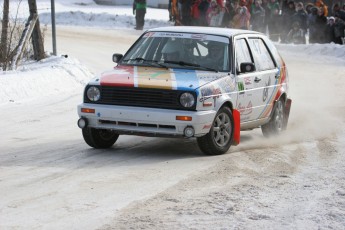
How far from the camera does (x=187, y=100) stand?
10.3m

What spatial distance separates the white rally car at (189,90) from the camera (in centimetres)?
1040

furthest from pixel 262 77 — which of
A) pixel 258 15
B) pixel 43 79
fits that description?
pixel 258 15

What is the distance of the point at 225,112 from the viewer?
430 inches

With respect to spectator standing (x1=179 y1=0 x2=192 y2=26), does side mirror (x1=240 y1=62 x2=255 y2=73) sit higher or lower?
higher

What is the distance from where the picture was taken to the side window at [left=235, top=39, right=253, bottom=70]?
1172 cm

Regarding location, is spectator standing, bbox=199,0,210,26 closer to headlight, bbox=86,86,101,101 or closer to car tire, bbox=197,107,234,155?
car tire, bbox=197,107,234,155

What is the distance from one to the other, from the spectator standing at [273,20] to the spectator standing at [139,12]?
612 cm

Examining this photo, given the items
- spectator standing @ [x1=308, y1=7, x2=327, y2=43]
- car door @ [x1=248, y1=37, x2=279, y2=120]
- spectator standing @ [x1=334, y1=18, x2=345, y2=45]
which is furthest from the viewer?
spectator standing @ [x1=308, y1=7, x2=327, y2=43]

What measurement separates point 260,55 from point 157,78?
2.26m

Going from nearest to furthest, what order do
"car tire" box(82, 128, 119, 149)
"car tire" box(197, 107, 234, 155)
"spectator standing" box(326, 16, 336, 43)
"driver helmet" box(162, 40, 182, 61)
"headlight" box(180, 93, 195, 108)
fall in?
"headlight" box(180, 93, 195, 108)
"car tire" box(197, 107, 234, 155)
"car tire" box(82, 128, 119, 149)
"driver helmet" box(162, 40, 182, 61)
"spectator standing" box(326, 16, 336, 43)

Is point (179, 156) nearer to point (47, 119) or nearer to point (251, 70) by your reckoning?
point (251, 70)

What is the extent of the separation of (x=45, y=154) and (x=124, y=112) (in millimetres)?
1148

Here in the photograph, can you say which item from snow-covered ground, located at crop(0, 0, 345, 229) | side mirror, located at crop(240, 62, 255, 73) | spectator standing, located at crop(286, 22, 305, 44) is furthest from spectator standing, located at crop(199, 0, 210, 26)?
side mirror, located at crop(240, 62, 255, 73)

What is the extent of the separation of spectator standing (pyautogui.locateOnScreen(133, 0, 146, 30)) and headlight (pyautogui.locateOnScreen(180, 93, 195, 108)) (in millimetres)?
27488
